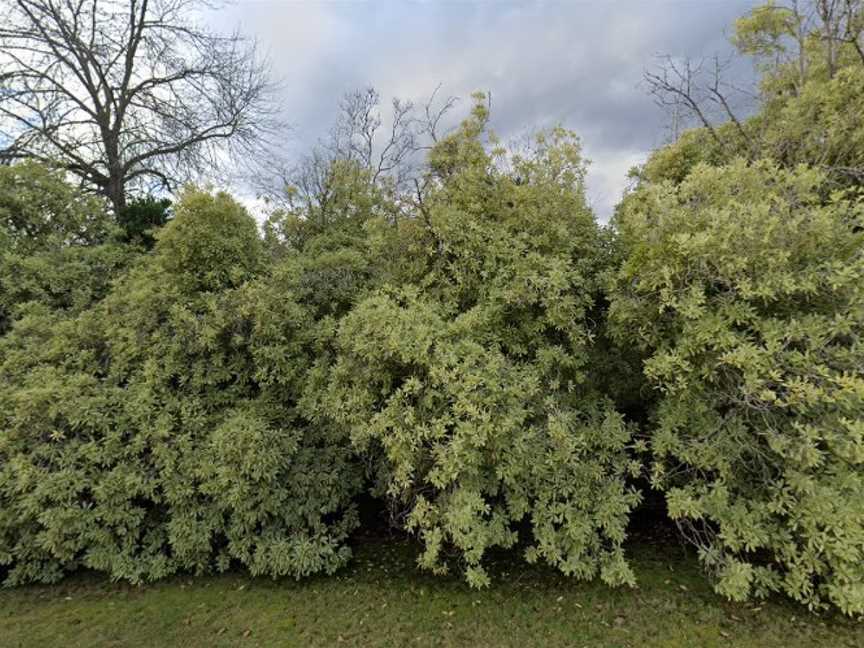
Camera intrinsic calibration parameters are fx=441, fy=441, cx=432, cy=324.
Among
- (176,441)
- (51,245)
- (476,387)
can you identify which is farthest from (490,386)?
(51,245)

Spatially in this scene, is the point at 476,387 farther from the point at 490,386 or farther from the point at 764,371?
the point at 764,371

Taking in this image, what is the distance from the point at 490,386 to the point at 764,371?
1617mm

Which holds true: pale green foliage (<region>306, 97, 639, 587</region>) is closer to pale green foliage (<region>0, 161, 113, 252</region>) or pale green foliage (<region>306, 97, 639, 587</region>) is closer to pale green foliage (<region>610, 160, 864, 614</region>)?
pale green foliage (<region>610, 160, 864, 614</region>)

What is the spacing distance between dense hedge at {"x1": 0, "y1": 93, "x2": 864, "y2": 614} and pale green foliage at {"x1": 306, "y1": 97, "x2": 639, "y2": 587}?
0.02 meters

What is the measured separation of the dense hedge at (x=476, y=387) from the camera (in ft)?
8.91

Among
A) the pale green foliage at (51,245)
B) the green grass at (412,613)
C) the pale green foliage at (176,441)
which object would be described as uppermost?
the pale green foliage at (51,245)

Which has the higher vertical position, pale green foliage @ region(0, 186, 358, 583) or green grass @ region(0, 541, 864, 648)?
pale green foliage @ region(0, 186, 358, 583)

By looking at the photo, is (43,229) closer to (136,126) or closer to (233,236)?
(233,236)

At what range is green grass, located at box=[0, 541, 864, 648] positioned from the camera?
110 inches

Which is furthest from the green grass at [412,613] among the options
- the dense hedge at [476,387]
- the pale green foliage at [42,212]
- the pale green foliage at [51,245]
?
the pale green foliage at [42,212]

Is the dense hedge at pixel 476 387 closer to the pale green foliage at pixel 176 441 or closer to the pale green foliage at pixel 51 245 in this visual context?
the pale green foliage at pixel 176 441

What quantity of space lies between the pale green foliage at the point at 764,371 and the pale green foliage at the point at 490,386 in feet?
1.65

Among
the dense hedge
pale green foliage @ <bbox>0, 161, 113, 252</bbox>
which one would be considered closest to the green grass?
the dense hedge

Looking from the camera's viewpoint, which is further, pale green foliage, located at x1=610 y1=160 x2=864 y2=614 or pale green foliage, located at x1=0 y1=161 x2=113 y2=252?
pale green foliage, located at x1=0 y1=161 x2=113 y2=252
